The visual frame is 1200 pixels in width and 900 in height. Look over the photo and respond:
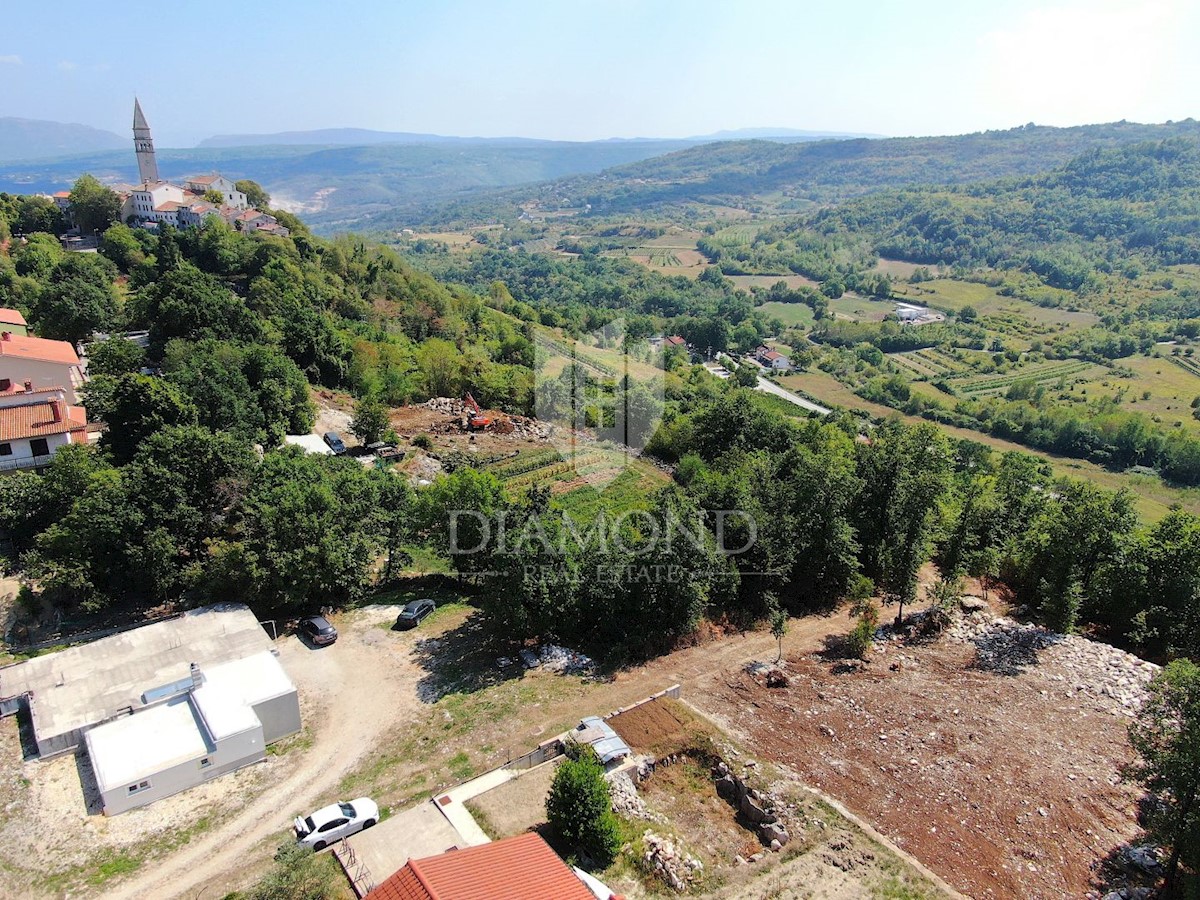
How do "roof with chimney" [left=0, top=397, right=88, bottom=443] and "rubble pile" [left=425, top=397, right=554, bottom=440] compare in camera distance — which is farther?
"rubble pile" [left=425, top=397, right=554, bottom=440]

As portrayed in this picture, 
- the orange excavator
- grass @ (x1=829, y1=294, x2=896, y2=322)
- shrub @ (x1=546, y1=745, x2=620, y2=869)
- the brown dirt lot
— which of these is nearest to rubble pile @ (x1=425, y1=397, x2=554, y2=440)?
the orange excavator

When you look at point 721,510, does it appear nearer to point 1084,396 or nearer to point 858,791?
point 858,791

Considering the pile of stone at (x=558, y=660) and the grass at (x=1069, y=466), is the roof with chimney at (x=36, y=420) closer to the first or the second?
the pile of stone at (x=558, y=660)

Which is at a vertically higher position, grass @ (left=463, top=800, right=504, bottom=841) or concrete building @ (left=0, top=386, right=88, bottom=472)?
concrete building @ (left=0, top=386, right=88, bottom=472)

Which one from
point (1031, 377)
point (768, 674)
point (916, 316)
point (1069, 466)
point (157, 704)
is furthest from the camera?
point (916, 316)

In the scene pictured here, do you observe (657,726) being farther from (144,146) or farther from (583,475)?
(144,146)

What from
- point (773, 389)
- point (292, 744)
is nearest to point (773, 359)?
point (773, 389)

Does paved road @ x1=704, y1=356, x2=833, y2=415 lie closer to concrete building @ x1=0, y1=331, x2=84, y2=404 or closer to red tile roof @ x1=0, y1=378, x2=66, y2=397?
concrete building @ x1=0, y1=331, x2=84, y2=404
